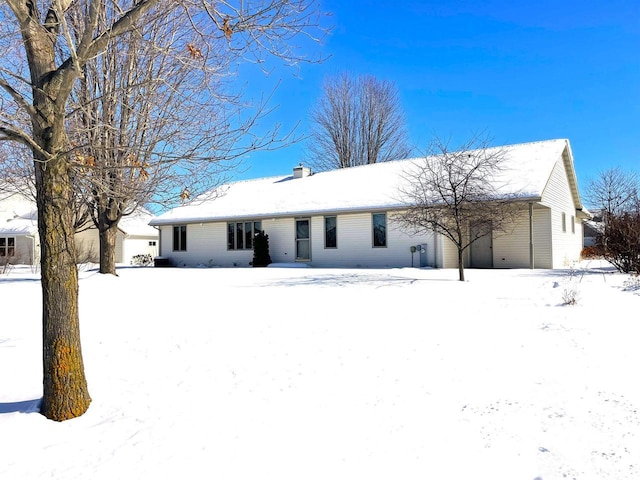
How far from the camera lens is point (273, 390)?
185 inches

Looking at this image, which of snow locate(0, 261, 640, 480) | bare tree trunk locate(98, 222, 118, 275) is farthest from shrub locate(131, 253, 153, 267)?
snow locate(0, 261, 640, 480)

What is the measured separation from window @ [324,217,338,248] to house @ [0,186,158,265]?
495 inches

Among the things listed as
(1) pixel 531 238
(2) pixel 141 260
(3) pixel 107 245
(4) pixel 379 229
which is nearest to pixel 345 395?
(3) pixel 107 245

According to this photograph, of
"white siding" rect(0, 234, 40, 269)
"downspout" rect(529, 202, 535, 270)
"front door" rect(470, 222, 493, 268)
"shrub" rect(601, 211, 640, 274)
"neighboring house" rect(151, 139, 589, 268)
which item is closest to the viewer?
"shrub" rect(601, 211, 640, 274)

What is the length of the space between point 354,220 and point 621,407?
16.3 meters

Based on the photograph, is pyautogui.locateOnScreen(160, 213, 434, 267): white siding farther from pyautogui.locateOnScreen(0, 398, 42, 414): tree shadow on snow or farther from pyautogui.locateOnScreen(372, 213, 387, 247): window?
pyautogui.locateOnScreen(0, 398, 42, 414): tree shadow on snow

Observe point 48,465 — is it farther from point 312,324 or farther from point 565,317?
point 565,317

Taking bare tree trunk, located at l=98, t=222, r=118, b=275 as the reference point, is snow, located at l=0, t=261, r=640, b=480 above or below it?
below

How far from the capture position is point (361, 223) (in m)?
19.8

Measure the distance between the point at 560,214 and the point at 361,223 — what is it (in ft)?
27.4

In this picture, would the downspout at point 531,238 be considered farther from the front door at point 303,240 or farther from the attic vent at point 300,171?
the attic vent at point 300,171

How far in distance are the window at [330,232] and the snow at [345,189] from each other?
666 millimetres

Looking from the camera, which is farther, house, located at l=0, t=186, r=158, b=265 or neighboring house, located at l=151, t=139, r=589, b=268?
house, located at l=0, t=186, r=158, b=265

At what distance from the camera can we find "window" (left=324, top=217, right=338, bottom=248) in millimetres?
20500
